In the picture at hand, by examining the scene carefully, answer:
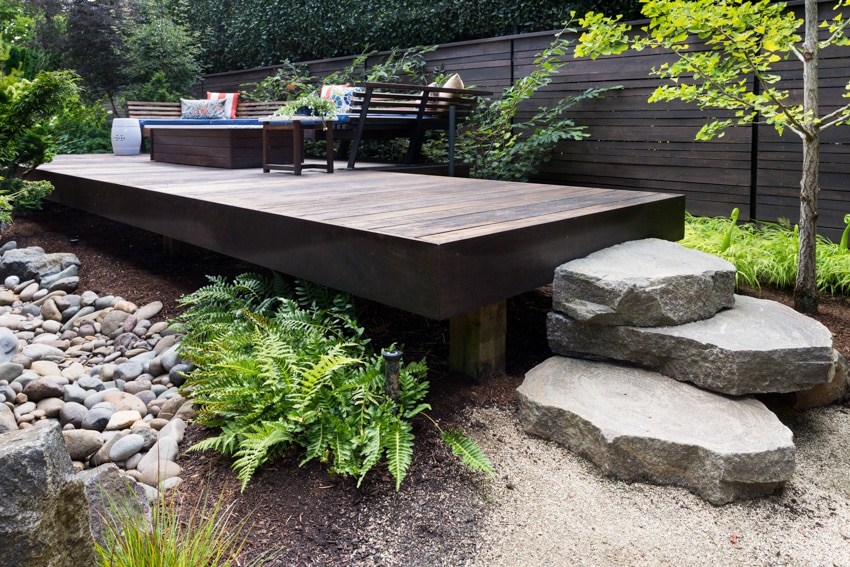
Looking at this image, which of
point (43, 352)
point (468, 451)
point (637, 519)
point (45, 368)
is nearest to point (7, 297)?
point (43, 352)

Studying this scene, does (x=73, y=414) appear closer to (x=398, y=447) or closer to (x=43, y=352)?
(x=43, y=352)

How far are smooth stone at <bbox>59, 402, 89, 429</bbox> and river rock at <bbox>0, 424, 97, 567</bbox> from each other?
1629 mm

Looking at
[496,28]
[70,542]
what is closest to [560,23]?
[496,28]

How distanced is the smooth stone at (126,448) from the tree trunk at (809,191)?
3334 mm

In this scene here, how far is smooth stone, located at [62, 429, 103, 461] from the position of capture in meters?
2.59

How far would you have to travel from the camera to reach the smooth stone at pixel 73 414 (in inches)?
113

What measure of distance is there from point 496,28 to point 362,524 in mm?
7008

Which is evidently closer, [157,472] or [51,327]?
[157,472]

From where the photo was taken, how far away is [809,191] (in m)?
3.69

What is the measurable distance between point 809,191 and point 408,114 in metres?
3.58

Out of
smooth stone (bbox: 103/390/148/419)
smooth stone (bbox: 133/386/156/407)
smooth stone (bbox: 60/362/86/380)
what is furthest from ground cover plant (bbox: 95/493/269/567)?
smooth stone (bbox: 60/362/86/380)

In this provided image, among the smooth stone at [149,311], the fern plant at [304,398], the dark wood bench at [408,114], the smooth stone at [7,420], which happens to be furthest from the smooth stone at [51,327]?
the dark wood bench at [408,114]

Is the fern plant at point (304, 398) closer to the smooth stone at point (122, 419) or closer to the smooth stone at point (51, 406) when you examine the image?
the smooth stone at point (122, 419)

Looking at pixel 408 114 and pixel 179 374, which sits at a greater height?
pixel 408 114
